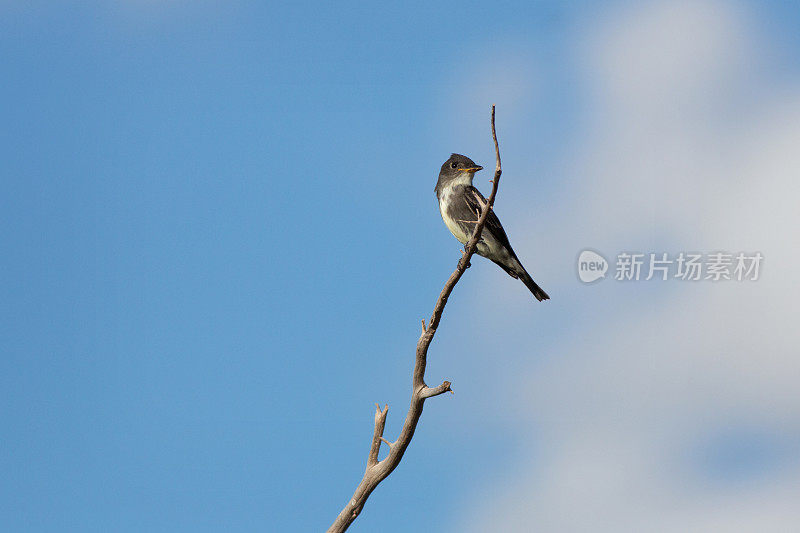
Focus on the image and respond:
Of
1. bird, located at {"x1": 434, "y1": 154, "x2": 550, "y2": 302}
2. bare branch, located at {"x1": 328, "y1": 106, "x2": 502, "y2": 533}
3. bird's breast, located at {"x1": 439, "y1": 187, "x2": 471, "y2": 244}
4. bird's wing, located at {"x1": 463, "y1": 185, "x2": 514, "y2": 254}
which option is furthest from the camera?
bird's breast, located at {"x1": 439, "y1": 187, "x2": 471, "y2": 244}

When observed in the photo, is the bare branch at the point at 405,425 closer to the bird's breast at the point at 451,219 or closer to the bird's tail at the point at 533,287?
the bird's breast at the point at 451,219

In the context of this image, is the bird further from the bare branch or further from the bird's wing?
the bare branch

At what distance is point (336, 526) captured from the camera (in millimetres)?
9344

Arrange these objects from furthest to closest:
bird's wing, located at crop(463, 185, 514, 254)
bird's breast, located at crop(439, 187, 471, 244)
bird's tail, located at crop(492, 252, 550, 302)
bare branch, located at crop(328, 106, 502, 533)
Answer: bird's tail, located at crop(492, 252, 550, 302)
bird's breast, located at crop(439, 187, 471, 244)
bird's wing, located at crop(463, 185, 514, 254)
bare branch, located at crop(328, 106, 502, 533)

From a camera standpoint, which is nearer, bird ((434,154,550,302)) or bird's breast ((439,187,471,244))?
bird ((434,154,550,302))

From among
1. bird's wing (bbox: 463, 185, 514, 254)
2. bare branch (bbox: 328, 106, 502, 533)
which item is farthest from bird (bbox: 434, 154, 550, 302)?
bare branch (bbox: 328, 106, 502, 533)

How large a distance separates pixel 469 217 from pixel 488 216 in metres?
0.40

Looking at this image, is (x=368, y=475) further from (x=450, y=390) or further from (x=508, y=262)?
(x=508, y=262)

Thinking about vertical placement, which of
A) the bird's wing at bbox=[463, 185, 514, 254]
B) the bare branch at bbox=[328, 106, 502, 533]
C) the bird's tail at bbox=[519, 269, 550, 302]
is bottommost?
the bare branch at bbox=[328, 106, 502, 533]

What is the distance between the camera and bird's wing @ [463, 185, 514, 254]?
39.5 feet

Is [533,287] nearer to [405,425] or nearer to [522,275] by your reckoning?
[522,275]

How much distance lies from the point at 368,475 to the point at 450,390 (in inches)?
58.4

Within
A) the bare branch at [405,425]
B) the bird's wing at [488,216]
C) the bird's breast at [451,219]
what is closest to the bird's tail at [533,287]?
the bird's wing at [488,216]

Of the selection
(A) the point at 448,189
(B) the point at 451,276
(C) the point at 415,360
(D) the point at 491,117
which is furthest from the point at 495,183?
(A) the point at 448,189
